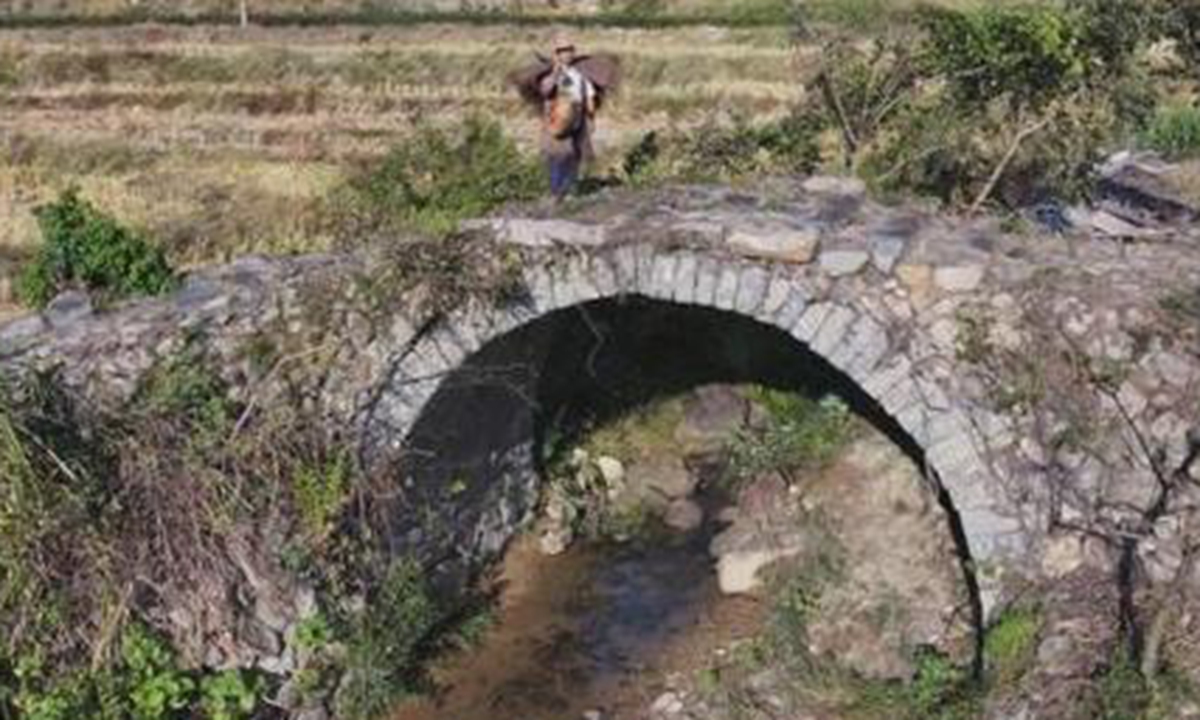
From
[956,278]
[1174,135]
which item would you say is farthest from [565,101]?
[1174,135]

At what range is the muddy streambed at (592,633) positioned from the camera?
12.4 metres

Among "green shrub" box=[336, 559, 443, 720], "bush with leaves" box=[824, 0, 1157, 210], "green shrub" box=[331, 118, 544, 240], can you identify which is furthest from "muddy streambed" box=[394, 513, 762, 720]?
"bush with leaves" box=[824, 0, 1157, 210]

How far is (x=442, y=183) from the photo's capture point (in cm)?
1449

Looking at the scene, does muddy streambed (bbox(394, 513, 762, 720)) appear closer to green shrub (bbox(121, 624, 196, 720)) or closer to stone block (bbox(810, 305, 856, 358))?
green shrub (bbox(121, 624, 196, 720))

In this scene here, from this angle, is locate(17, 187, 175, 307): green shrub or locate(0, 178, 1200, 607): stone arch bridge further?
locate(17, 187, 175, 307): green shrub

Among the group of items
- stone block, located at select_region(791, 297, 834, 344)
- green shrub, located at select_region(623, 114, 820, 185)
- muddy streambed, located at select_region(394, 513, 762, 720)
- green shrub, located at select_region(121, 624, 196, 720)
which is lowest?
muddy streambed, located at select_region(394, 513, 762, 720)

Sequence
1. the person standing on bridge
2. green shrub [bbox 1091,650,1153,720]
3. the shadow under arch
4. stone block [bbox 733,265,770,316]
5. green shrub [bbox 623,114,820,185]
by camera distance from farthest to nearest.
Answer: green shrub [bbox 623,114,820,185]
the person standing on bridge
the shadow under arch
stone block [bbox 733,265,770,316]
green shrub [bbox 1091,650,1153,720]

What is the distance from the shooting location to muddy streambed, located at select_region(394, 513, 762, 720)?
1242 centimetres

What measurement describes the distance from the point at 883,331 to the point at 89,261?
17.3ft

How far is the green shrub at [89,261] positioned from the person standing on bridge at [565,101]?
275 centimetres

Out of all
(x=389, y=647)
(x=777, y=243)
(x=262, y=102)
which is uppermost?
(x=777, y=243)

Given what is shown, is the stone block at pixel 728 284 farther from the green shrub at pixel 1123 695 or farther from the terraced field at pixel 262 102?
the terraced field at pixel 262 102

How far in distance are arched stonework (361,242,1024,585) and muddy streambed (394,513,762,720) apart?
1860mm

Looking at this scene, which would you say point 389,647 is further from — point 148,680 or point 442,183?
point 442,183
